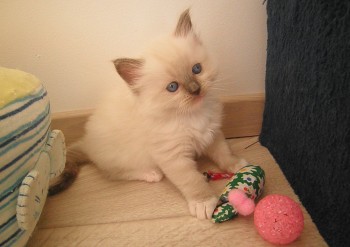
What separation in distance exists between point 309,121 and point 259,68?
0.44 meters

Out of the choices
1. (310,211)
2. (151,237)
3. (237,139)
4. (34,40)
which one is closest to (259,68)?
(237,139)

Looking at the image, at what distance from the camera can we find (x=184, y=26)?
0.85 m

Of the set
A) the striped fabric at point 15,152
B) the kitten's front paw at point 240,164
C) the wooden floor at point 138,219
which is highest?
the striped fabric at point 15,152

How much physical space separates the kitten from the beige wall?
6.7 inches

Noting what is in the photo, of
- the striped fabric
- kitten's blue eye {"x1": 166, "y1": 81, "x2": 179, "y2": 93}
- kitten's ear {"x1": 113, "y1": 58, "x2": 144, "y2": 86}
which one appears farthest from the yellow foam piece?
kitten's blue eye {"x1": 166, "y1": 81, "x2": 179, "y2": 93}

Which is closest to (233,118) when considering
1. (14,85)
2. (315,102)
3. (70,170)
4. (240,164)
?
(240,164)

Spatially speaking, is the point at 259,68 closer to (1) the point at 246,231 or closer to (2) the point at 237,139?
(2) the point at 237,139

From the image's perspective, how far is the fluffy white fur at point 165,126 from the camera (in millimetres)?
808

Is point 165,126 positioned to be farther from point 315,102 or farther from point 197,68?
point 315,102

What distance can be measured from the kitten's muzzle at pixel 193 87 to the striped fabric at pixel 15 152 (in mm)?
375

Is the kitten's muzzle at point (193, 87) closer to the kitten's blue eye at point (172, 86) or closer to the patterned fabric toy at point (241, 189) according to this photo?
the kitten's blue eye at point (172, 86)

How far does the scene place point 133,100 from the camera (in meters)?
0.91

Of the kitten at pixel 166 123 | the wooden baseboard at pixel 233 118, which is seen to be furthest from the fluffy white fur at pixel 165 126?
the wooden baseboard at pixel 233 118

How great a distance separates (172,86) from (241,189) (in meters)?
0.33
